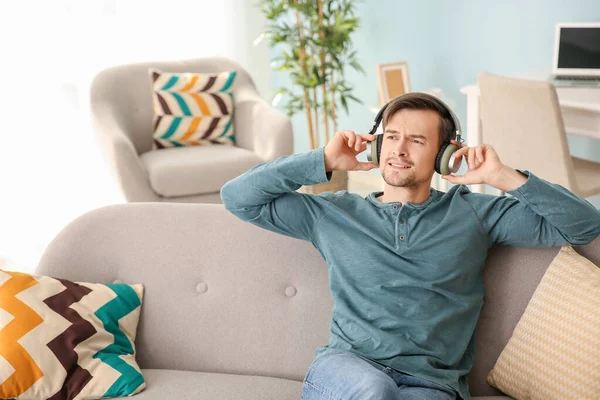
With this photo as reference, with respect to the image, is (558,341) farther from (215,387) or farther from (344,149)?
(215,387)

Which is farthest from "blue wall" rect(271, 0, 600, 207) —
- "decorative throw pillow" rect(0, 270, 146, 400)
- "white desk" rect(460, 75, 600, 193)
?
"decorative throw pillow" rect(0, 270, 146, 400)

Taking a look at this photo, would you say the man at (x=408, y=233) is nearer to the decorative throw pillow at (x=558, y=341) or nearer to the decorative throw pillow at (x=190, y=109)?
the decorative throw pillow at (x=558, y=341)

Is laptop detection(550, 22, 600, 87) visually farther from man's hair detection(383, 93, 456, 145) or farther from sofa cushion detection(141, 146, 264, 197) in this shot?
man's hair detection(383, 93, 456, 145)

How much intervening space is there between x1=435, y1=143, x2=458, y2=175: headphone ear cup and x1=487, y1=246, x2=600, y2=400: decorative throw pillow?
0.33 meters

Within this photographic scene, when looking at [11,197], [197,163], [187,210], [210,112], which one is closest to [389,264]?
[187,210]

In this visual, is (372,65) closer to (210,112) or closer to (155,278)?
(210,112)

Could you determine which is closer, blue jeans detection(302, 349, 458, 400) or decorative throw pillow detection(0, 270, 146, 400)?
blue jeans detection(302, 349, 458, 400)

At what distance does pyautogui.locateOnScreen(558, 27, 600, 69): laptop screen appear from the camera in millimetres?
3576

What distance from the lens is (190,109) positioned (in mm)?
3850

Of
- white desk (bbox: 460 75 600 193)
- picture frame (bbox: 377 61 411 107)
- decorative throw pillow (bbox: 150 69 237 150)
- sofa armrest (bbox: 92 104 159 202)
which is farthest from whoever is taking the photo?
picture frame (bbox: 377 61 411 107)

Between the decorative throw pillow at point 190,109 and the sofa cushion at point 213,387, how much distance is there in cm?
205

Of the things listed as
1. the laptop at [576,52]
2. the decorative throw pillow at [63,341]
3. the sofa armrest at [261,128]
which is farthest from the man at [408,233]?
the laptop at [576,52]

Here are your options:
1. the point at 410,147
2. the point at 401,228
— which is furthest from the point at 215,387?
Result: the point at 410,147

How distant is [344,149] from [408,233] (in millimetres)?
242
